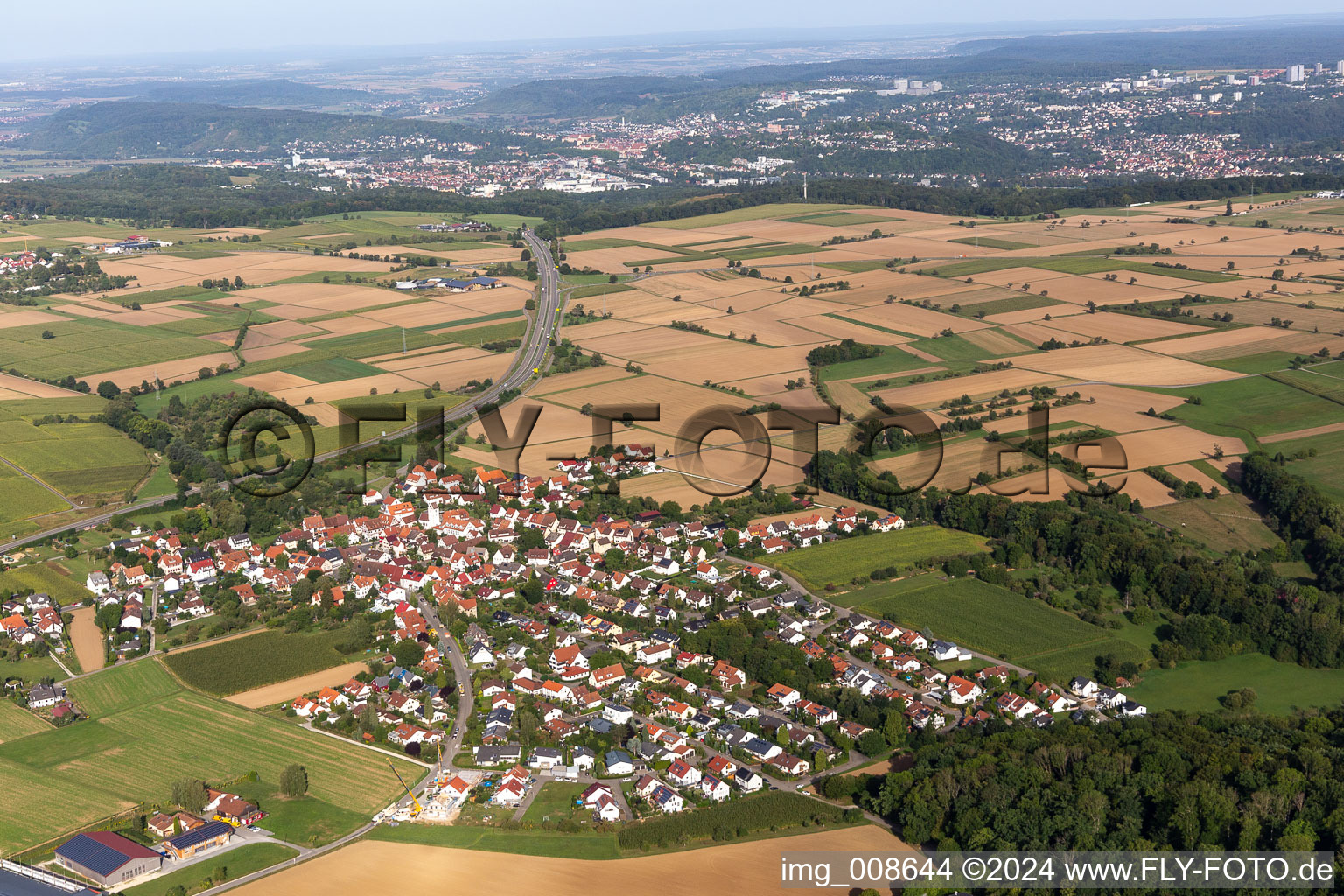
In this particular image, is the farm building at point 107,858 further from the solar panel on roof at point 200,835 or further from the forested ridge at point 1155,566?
the forested ridge at point 1155,566

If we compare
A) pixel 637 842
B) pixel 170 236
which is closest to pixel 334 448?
pixel 637 842

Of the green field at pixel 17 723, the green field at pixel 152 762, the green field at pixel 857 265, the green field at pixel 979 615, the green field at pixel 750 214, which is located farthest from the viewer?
the green field at pixel 750 214

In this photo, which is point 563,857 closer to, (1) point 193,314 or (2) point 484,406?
(2) point 484,406

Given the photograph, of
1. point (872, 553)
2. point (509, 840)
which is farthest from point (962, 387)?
point (509, 840)

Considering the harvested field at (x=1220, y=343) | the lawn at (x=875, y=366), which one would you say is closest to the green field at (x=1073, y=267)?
the harvested field at (x=1220, y=343)

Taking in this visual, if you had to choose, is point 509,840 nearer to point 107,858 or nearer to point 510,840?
point 510,840

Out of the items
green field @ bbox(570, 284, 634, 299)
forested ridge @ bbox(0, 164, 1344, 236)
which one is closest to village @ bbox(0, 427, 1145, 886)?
green field @ bbox(570, 284, 634, 299)
